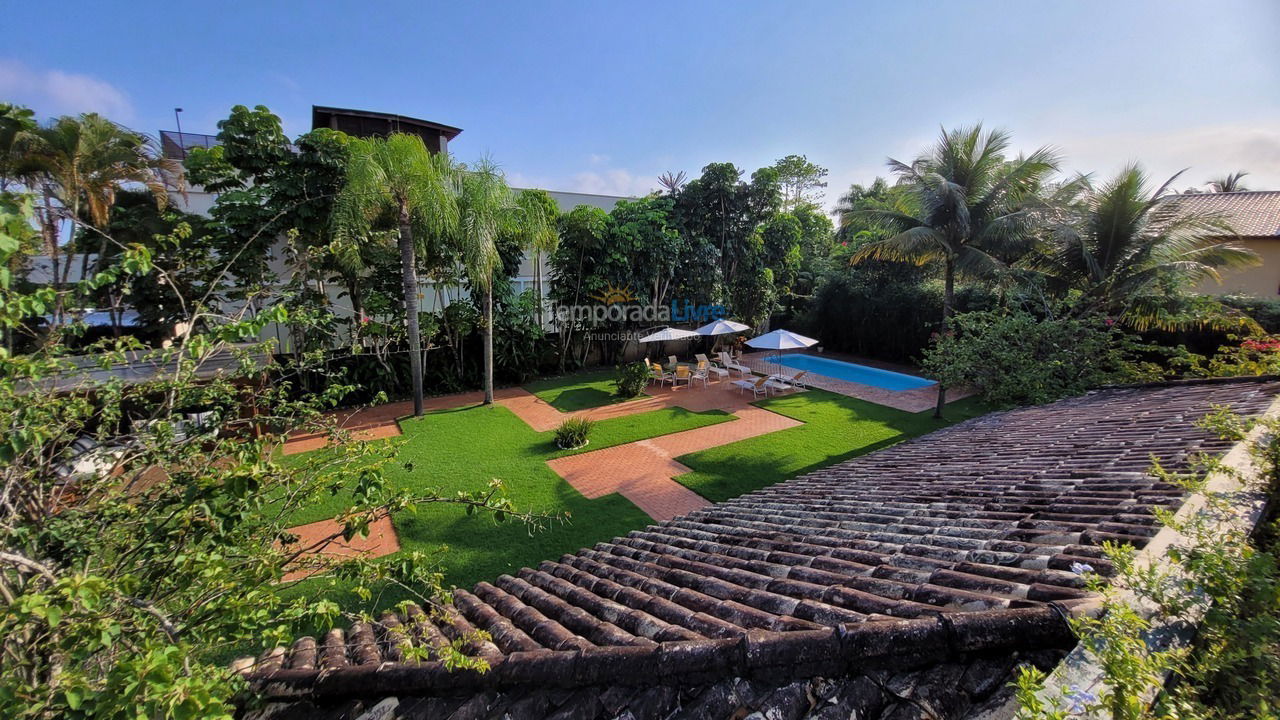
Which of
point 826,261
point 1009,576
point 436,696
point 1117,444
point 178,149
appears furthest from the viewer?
point 826,261

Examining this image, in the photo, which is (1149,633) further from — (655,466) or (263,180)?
(263,180)

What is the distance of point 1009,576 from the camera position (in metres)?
2.51

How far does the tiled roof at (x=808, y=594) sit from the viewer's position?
1899 millimetres

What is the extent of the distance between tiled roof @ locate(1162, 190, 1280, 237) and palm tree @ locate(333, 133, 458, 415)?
24527 mm

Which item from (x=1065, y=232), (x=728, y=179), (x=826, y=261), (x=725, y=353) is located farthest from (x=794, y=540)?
(x=826, y=261)

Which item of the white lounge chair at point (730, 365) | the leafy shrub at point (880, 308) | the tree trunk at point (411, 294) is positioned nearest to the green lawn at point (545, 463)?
the tree trunk at point (411, 294)

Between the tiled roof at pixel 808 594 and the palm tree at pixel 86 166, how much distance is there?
17358mm

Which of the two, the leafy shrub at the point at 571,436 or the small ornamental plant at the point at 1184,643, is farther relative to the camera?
→ the leafy shrub at the point at 571,436

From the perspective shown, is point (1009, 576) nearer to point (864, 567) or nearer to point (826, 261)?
point (864, 567)

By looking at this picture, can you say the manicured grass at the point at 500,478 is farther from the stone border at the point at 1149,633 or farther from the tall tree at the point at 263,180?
the tall tree at the point at 263,180

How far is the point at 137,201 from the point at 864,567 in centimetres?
2233

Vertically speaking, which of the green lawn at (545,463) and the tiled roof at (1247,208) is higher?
the tiled roof at (1247,208)

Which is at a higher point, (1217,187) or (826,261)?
(1217,187)

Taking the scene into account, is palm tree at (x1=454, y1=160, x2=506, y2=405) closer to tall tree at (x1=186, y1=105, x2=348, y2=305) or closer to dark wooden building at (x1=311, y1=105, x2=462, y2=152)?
tall tree at (x1=186, y1=105, x2=348, y2=305)
